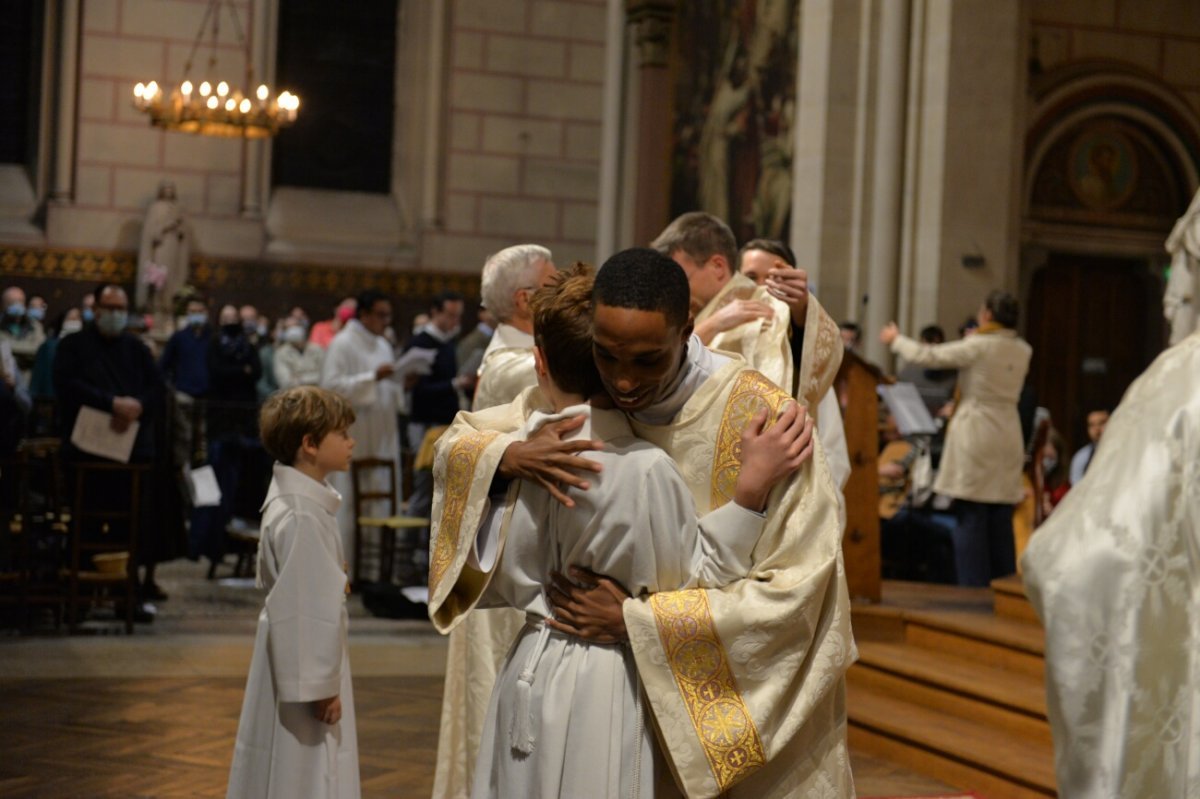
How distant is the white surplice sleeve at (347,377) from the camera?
34.7ft

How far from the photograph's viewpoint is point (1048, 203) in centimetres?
1332

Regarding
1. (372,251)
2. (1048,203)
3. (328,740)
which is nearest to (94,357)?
(328,740)

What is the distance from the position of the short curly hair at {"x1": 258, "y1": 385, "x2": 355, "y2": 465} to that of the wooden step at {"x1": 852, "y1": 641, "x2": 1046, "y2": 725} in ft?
9.91

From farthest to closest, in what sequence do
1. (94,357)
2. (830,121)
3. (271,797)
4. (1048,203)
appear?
(1048,203) < (830,121) < (94,357) < (271,797)

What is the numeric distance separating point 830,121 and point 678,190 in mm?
4226

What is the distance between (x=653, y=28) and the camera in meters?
16.5

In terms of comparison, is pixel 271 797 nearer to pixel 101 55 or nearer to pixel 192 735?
pixel 192 735

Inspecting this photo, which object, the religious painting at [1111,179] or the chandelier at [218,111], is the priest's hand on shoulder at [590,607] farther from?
the chandelier at [218,111]

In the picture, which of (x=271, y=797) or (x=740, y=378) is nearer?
(x=740, y=378)

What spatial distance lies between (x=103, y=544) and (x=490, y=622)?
4.73 m

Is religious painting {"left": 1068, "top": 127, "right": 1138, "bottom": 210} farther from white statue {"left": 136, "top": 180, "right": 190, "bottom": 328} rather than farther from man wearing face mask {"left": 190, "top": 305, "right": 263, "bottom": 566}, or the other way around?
white statue {"left": 136, "top": 180, "right": 190, "bottom": 328}

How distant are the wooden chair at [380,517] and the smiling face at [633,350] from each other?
742 cm

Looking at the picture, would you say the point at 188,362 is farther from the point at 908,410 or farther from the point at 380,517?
the point at 908,410

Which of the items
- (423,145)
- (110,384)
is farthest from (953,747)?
(423,145)
